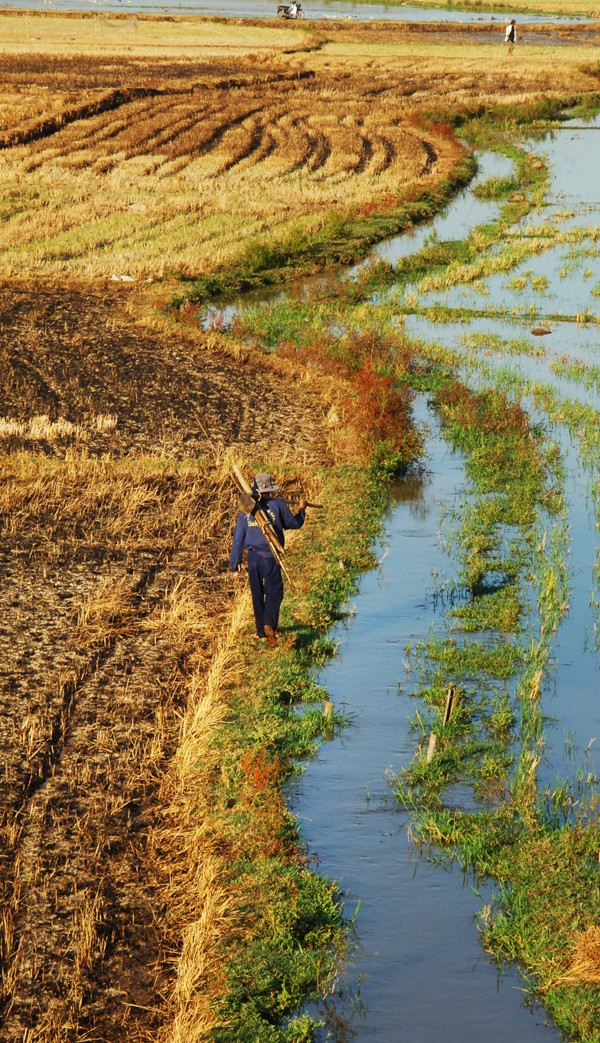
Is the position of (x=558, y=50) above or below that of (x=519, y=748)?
above

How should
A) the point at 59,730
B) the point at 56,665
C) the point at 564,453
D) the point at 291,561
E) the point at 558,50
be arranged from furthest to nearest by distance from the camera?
the point at 558,50 → the point at 564,453 → the point at 291,561 → the point at 56,665 → the point at 59,730

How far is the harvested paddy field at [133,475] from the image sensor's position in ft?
24.6

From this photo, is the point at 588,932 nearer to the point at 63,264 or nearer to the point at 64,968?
the point at 64,968

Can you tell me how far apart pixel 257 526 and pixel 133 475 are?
5122 mm

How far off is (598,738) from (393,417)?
25.2 feet

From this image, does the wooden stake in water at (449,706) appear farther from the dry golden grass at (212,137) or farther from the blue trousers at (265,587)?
the dry golden grass at (212,137)

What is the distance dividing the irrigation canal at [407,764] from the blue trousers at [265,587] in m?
0.76

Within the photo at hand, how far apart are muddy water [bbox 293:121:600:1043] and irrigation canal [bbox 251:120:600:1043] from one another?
11 millimetres

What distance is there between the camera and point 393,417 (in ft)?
55.1

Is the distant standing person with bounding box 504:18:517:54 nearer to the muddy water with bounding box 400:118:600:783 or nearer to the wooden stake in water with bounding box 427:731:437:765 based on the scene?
the muddy water with bounding box 400:118:600:783

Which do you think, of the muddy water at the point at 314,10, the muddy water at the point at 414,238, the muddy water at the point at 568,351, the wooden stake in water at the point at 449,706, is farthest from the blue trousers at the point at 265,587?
the muddy water at the point at 314,10

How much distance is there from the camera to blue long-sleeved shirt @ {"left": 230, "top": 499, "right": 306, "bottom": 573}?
10.5m

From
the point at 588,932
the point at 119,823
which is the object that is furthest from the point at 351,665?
the point at 588,932

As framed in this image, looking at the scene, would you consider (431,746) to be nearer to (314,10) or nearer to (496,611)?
(496,611)
